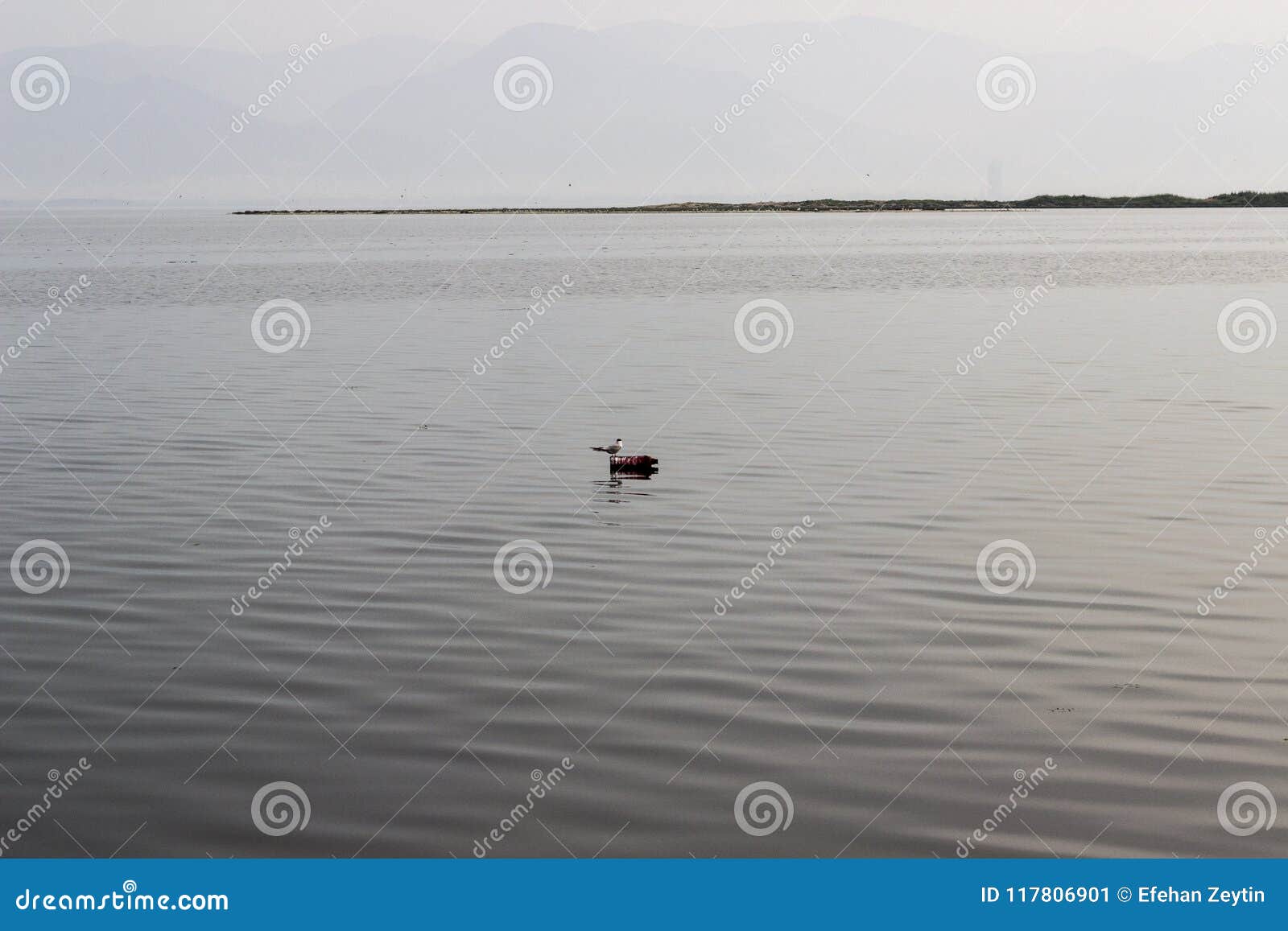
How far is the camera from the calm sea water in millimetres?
9594

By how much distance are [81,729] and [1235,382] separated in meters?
23.1

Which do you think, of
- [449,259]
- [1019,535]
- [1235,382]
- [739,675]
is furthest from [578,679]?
[449,259]

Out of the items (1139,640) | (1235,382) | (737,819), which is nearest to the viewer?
(737,819)

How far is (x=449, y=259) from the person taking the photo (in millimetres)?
82250

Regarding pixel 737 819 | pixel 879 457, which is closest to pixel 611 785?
pixel 737 819

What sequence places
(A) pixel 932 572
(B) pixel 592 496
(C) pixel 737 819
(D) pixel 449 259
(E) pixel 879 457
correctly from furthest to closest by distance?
(D) pixel 449 259
(E) pixel 879 457
(B) pixel 592 496
(A) pixel 932 572
(C) pixel 737 819

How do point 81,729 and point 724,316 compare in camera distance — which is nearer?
point 81,729

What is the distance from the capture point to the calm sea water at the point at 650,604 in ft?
31.5

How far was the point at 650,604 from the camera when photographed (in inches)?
547

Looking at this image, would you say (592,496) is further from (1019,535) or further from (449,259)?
(449,259)

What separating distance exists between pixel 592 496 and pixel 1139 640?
25.1ft

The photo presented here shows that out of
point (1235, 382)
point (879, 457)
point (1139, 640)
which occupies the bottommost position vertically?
point (1139, 640)

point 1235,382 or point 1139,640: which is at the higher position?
point 1235,382

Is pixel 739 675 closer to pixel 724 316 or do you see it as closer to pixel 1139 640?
pixel 1139 640
